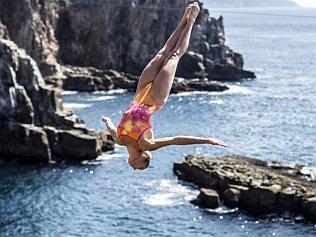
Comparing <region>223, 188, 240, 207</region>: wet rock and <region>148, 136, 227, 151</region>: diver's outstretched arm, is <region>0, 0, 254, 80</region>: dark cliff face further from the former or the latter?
<region>148, 136, 227, 151</region>: diver's outstretched arm

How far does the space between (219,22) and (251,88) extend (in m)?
32.1

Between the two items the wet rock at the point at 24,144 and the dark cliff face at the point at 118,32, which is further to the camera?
the dark cliff face at the point at 118,32

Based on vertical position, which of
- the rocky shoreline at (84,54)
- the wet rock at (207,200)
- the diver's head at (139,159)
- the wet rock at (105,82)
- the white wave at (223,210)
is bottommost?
the white wave at (223,210)

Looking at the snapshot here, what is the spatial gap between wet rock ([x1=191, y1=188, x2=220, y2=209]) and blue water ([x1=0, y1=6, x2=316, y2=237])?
2.04ft

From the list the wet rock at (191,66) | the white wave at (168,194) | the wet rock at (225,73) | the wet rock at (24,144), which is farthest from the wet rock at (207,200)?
the wet rock at (225,73)

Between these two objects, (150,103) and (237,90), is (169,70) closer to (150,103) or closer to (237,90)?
(150,103)

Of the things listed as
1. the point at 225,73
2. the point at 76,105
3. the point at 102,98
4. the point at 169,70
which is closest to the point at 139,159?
the point at 169,70

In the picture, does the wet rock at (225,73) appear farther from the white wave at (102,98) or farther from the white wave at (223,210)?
the white wave at (223,210)

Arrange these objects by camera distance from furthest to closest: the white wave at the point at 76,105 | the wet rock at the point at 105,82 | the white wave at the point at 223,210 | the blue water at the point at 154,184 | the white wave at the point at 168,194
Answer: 1. the wet rock at the point at 105,82
2. the white wave at the point at 76,105
3. the white wave at the point at 168,194
4. the white wave at the point at 223,210
5. the blue water at the point at 154,184

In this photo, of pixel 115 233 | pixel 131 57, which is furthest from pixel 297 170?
pixel 131 57

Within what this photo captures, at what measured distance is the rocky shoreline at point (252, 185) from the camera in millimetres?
55594

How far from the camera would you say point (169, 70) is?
10867 mm

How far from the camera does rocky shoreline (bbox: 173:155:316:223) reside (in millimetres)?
55594

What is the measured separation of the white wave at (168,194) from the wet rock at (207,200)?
140 centimetres
